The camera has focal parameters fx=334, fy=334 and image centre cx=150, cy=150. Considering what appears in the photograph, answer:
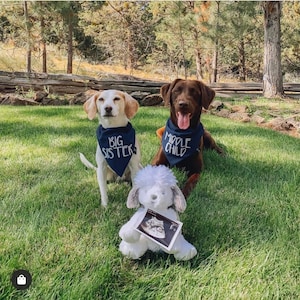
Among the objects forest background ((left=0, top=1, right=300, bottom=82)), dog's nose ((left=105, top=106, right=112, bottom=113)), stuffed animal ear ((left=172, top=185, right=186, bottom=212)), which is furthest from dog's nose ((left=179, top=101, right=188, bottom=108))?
forest background ((left=0, top=1, right=300, bottom=82))

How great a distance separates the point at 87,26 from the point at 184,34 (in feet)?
27.9

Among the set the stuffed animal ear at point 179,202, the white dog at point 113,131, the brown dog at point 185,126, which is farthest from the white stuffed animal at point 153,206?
the brown dog at point 185,126

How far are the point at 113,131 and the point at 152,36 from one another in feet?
71.8

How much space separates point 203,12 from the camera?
14.6 m

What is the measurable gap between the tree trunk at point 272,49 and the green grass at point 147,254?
22.2ft

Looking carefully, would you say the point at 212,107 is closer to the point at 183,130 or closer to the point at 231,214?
the point at 183,130

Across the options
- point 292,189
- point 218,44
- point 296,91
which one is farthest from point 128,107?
point 218,44

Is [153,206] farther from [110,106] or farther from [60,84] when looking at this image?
[60,84]

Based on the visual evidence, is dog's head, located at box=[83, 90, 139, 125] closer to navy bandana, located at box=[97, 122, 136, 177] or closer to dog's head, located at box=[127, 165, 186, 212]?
navy bandana, located at box=[97, 122, 136, 177]

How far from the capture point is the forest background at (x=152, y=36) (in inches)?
540

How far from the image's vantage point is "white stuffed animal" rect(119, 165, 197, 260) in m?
1.55

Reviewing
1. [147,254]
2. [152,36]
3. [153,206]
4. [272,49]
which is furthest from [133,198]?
[152,36]

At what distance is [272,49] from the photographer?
9242 mm

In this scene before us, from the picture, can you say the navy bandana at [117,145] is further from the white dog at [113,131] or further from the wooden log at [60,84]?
the wooden log at [60,84]
